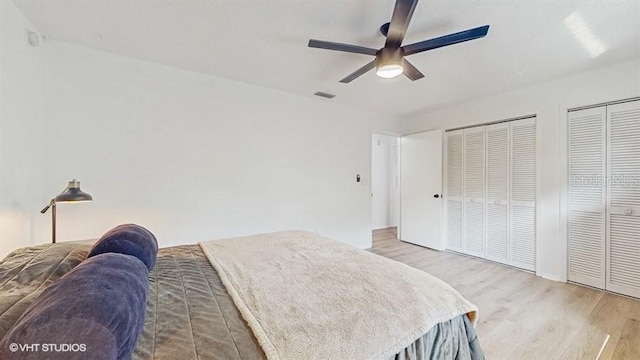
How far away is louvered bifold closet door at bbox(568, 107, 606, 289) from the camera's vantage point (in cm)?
278

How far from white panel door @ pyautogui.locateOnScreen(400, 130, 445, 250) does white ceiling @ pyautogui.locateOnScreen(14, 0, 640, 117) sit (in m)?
1.49

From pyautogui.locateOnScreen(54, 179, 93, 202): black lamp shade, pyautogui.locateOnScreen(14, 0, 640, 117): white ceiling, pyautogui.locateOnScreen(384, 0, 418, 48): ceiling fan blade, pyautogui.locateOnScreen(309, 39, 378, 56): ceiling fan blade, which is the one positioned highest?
pyautogui.locateOnScreen(14, 0, 640, 117): white ceiling

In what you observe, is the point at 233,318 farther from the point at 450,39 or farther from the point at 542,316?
the point at 542,316

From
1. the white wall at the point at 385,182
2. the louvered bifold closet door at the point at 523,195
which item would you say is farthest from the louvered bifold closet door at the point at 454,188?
the white wall at the point at 385,182

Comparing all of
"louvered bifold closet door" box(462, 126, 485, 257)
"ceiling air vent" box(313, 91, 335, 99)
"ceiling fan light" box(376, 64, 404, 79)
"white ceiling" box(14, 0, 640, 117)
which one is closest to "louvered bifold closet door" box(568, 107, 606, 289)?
"white ceiling" box(14, 0, 640, 117)

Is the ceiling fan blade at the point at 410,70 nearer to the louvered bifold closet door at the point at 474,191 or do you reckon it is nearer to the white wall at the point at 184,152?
the white wall at the point at 184,152

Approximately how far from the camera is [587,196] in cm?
286

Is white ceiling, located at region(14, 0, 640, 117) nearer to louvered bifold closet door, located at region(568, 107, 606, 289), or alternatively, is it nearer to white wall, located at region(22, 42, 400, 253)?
white wall, located at region(22, 42, 400, 253)

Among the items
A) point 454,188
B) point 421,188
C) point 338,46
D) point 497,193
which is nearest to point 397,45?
point 338,46

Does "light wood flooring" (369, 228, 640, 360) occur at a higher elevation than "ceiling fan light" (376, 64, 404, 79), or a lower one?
lower

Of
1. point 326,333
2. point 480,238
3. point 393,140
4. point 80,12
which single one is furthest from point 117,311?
point 393,140

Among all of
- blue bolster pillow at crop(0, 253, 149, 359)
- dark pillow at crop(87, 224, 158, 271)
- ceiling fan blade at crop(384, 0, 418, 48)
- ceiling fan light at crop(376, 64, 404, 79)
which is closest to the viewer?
blue bolster pillow at crop(0, 253, 149, 359)

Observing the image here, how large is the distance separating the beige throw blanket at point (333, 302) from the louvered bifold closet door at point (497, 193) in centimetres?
289

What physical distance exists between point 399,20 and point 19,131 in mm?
2717
